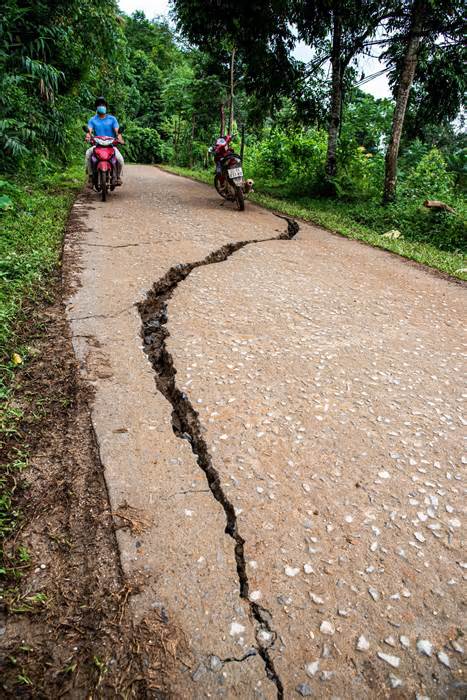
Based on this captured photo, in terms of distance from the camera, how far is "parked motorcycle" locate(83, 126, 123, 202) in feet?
22.4

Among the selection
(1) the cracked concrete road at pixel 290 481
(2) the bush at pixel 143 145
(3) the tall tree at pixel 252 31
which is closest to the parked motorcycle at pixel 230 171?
(3) the tall tree at pixel 252 31

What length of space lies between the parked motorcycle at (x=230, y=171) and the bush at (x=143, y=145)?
68.3 feet

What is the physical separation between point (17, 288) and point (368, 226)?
19.2 ft

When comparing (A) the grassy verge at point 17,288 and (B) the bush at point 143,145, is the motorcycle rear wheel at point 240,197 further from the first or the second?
(B) the bush at point 143,145

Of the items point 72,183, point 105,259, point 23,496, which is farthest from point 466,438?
point 72,183

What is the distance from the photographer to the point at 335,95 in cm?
857

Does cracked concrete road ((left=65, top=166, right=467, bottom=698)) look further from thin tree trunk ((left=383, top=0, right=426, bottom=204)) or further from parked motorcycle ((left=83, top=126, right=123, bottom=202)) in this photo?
thin tree trunk ((left=383, top=0, right=426, bottom=204))

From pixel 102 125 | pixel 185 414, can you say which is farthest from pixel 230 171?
pixel 185 414

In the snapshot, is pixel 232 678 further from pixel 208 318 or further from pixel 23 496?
pixel 208 318

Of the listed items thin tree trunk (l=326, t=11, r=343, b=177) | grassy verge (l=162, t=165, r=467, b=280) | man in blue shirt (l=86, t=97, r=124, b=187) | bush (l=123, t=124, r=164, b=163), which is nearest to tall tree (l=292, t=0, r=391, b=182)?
thin tree trunk (l=326, t=11, r=343, b=177)

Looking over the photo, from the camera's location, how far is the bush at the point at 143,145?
2567 centimetres

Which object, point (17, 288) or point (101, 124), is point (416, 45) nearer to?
point (101, 124)

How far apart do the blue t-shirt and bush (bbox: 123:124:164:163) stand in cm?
2074

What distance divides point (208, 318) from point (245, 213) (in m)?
4.41
